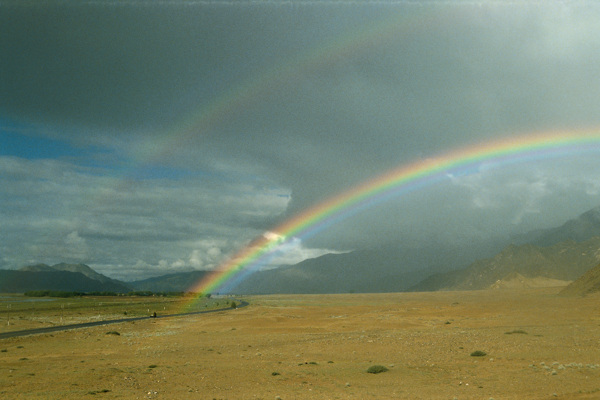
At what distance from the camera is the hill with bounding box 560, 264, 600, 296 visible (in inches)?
3959

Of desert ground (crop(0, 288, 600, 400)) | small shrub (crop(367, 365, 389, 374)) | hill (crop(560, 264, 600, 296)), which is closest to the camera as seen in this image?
desert ground (crop(0, 288, 600, 400))

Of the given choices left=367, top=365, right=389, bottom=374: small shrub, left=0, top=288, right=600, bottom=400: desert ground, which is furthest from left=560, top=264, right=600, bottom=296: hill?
left=367, top=365, right=389, bottom=374: small shrub

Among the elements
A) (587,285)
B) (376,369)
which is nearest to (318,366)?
(376,369)

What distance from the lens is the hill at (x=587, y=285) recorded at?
101 meters

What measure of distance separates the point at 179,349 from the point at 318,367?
673 inches

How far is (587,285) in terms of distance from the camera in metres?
106

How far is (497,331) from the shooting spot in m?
45.6

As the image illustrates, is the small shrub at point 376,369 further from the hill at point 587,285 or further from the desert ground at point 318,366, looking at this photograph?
the hill at point 587,285

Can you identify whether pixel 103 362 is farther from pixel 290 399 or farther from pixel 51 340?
pixel 51 340

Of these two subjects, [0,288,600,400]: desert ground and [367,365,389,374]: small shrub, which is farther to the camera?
[367,365,389,374]: small shrub

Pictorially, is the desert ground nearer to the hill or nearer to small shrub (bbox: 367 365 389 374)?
small shrub (bbox: 367 365 389 374)

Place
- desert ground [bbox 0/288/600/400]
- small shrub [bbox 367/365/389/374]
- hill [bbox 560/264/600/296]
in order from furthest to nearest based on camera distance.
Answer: hill [bbox 560/264/600/296] < small shrub [bbox 367/365/389/374] < desert ground [bbox 0/288/600/400]

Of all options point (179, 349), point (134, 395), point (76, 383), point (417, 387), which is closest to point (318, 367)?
point (417, 387)

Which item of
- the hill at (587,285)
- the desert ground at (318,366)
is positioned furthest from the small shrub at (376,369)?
the hill at (587,285)
